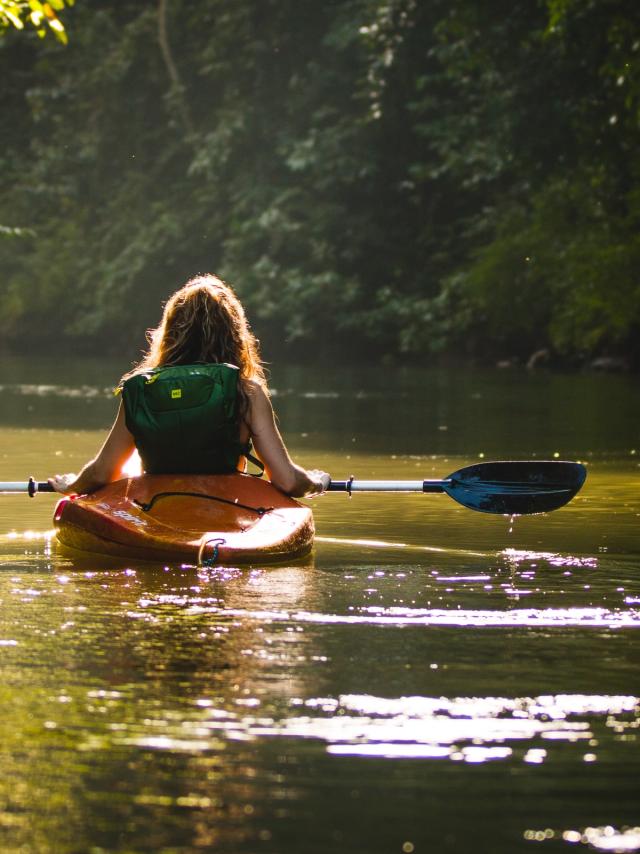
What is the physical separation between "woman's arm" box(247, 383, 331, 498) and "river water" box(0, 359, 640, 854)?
11.8 inches

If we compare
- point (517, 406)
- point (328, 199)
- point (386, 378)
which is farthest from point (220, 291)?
point (328, 199)

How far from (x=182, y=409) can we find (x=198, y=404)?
7cm

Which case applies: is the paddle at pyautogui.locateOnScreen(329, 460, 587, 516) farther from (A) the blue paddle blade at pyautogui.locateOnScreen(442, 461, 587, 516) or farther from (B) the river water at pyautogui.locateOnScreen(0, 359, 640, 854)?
(B) the river water at pyautogui.locateOnScreen(0, 359, 640, 854)

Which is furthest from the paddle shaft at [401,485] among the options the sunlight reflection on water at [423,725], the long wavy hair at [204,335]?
the sunlight reflection on water at [423,725]

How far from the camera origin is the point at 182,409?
8234mm

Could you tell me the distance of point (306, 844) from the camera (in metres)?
3.94

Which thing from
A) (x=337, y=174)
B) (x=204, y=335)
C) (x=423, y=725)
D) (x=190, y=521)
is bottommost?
(x=423, y=725)

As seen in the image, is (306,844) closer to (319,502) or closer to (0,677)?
(0,677)

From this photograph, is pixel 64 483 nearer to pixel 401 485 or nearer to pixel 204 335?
pixel 204 335

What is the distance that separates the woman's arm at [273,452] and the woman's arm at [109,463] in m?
0.54

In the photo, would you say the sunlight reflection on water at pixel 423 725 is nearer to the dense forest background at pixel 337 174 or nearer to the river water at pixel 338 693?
the river water at pixel 338 693

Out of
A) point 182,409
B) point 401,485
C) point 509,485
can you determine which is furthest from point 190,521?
point 509,485

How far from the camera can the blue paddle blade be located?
29.9 ft

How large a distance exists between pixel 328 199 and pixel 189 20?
338 inches
